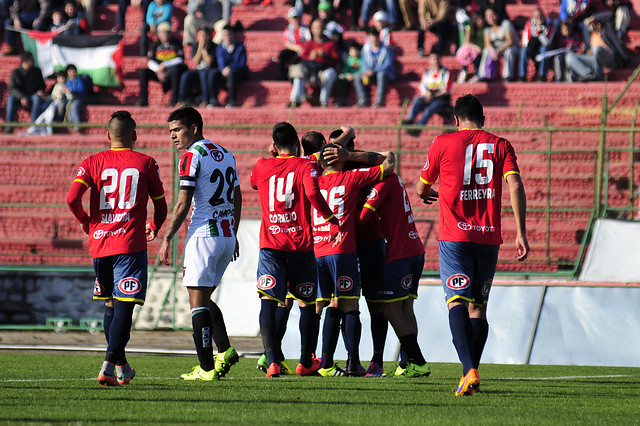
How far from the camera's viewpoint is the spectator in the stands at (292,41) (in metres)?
21.5

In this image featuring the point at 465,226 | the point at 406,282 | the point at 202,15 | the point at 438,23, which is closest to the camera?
the point at 465,226

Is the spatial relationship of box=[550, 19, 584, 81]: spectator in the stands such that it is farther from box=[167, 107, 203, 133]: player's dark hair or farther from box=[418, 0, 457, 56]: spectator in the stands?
box=[167, 107, 203, 133]: player's dark hair

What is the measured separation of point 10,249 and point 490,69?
9.82 meters

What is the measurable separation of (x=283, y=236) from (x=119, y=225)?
1515 millimetres

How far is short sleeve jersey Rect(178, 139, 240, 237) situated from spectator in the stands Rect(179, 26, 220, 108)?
12.8 meters

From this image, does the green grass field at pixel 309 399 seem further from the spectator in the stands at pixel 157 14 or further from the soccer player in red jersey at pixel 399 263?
the spectator in the stands at pixel 157 14

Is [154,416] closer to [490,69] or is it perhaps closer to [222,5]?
[490,69]

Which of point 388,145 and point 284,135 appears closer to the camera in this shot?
point 284,135

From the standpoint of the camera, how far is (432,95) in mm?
19281

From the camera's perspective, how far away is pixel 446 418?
230 inches

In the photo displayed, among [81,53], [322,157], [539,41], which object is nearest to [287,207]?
[322,157]

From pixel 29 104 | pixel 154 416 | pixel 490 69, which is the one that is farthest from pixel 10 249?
pixel 154 416

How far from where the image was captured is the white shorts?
793cm

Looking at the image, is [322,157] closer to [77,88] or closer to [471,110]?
[471,110]
